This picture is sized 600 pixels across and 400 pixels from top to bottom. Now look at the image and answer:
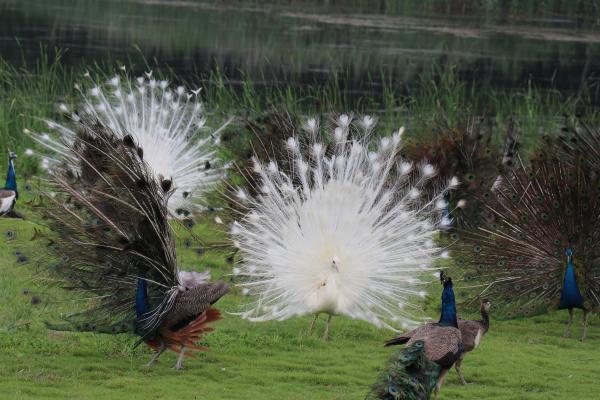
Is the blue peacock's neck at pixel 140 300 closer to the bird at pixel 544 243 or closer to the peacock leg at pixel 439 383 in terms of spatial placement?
the peacock leg at pixel 439 383

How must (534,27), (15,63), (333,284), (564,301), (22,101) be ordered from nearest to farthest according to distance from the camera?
(333,284) → (564,301) → (22,101) → (15,63) → (534,27)

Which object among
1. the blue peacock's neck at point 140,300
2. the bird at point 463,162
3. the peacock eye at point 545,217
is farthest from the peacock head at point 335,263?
the bird at point 463,162

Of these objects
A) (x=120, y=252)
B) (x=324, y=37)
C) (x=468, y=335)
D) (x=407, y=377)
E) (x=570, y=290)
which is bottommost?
(x=324, y=37)

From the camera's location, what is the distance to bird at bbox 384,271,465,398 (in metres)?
7.41

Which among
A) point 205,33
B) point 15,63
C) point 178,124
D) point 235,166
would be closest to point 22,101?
point 178,124

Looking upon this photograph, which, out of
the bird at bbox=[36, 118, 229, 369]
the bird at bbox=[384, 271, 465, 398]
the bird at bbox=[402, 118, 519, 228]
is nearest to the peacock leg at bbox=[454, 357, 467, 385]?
the bird at bbox=[384, 271, 465, 398]

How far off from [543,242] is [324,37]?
71.4ft

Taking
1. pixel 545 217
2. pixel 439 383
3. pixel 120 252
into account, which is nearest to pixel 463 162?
pixel 545 217

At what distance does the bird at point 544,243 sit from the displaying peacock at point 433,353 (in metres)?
2.50

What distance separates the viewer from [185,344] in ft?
27.2

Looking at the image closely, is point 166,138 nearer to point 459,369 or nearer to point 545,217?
point 545,217

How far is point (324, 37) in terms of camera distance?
3166 cm

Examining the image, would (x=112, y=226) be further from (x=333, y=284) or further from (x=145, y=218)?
(x=333, y=284)

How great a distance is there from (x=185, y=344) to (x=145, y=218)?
1.00 m
